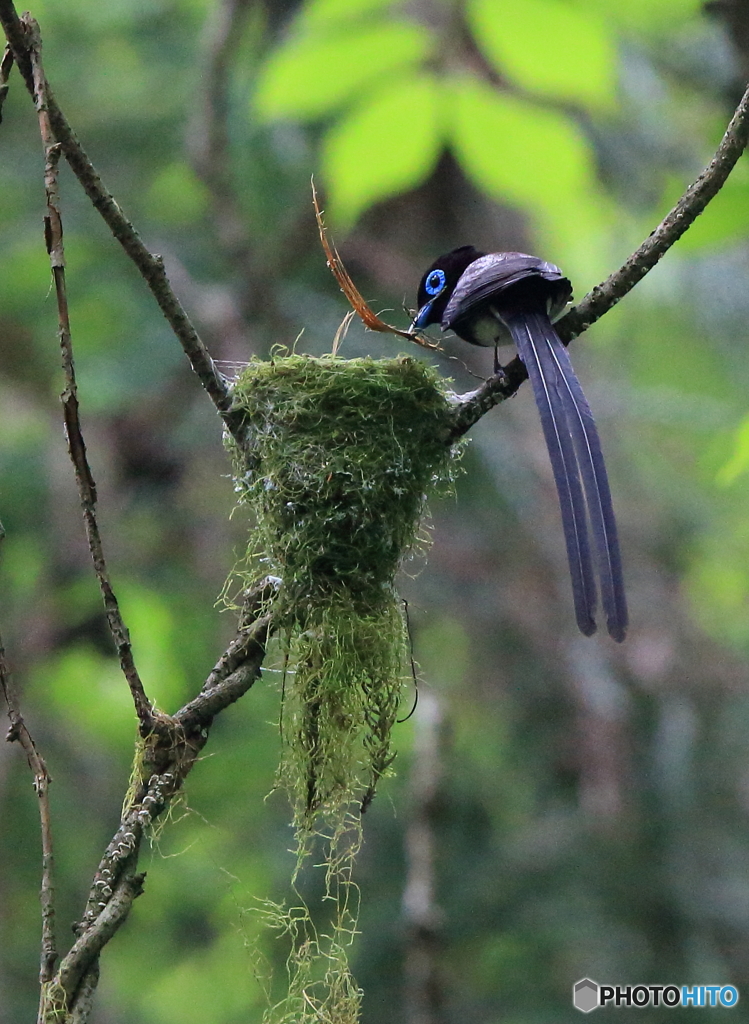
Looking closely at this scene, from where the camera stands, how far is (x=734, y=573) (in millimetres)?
9117

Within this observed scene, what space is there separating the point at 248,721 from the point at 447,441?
302 centimetres

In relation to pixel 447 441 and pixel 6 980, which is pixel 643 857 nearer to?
pixel 447 441

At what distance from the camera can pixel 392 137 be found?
3.58 m

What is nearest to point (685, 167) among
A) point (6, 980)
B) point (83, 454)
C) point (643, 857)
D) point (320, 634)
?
point (643, 857)

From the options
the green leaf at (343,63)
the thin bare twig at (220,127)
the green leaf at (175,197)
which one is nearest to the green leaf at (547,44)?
the green leaf at (343,63)

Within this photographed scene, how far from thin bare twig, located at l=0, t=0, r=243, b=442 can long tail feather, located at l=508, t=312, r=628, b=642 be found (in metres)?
1.10

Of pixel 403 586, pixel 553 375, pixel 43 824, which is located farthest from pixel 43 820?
pixel 403 586

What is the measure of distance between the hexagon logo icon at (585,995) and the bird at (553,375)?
320cm

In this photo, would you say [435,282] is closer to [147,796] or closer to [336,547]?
[336,547]

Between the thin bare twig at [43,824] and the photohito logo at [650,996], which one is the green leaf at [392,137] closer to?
the thin bare twig at [43,824]

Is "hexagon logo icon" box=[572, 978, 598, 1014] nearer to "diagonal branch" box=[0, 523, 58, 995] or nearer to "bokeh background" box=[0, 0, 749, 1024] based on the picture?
"bokeh background" box=[0, 0, 749, 1024]

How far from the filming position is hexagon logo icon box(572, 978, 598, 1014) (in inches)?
209

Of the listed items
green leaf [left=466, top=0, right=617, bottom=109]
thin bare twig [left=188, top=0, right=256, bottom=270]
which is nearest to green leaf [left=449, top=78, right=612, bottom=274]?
green leaf [left=466, top=0, right=617, bottom=109]

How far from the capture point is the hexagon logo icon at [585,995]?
209 inches
